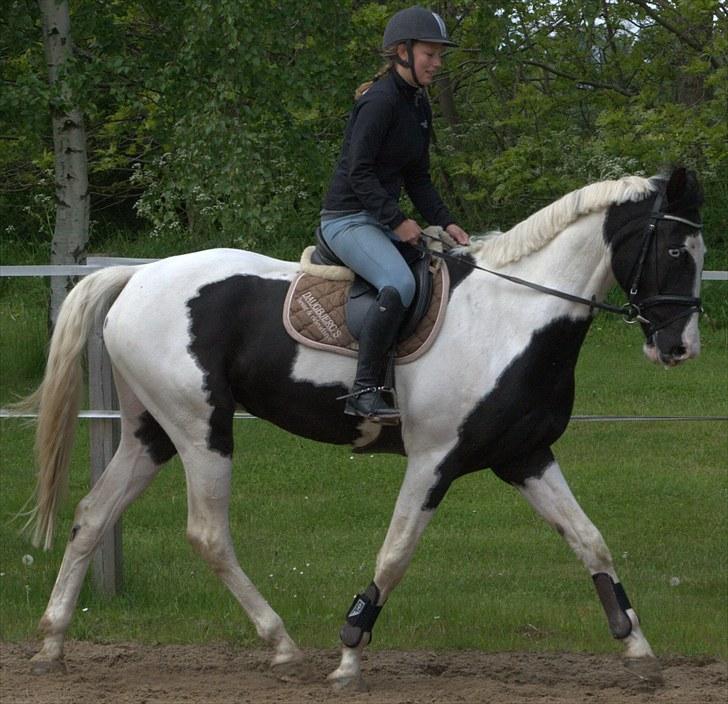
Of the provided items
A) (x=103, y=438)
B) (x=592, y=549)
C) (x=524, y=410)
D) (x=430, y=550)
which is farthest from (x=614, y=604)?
(x=430, y=550)

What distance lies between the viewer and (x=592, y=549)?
549cm

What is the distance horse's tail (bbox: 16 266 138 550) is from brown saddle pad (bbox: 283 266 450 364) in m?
0.88

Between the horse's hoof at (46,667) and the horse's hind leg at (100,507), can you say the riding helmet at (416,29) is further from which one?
the horse's hoof at (46,667)

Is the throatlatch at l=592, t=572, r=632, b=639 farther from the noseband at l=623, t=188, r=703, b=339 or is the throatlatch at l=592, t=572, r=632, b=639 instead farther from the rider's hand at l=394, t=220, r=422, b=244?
the rider's hand at l=394, t=220, r=422, b=244

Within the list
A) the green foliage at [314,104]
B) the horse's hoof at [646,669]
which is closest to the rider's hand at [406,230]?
the horse's hoof at [646,669]

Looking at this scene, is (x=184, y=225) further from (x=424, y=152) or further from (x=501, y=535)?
(x=424, y=152)

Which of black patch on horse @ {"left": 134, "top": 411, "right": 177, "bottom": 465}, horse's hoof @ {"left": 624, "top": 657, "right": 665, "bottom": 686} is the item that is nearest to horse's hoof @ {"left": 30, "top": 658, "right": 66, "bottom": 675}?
black patch on horse @ {"left": 134, "top": 411, "right": 177, "bottom": 465}

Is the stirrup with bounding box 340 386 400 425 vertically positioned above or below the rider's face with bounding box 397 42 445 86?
below

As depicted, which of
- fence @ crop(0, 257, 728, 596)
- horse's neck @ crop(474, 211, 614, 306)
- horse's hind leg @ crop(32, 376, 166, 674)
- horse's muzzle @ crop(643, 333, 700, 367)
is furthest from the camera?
fence @ crop(0, 257, 728, 596)

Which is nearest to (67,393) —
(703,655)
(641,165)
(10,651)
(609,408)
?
(10,651)

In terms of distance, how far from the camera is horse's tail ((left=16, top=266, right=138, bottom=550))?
233 inches

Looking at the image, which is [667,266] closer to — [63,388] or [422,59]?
[422,59]

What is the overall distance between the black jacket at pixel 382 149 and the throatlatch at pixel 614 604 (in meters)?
1.69

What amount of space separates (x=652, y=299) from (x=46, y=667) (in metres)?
2.95
